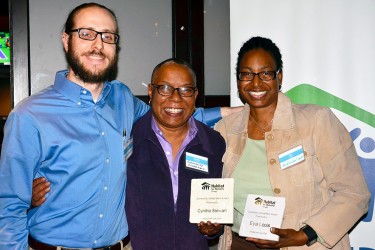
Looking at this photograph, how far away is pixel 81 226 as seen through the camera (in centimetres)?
243

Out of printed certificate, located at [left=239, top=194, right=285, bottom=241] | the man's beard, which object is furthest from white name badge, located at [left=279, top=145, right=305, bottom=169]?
the man's beard

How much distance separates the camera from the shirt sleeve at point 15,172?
2260mm

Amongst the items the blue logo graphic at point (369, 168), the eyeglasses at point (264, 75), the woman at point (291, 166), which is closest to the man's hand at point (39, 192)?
the woman at point (291, 166)

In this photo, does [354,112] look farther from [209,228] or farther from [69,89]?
[69,89]

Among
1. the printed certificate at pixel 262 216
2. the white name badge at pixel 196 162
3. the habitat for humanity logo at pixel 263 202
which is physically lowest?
the printed certificate at pixel 262 216

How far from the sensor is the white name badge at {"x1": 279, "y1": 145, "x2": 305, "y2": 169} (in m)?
2.64

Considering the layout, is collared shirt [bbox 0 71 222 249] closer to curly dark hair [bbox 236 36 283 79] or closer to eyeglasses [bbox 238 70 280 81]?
eyeglasses [bbox 238 70 280 81]

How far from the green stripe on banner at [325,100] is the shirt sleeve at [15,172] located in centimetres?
228

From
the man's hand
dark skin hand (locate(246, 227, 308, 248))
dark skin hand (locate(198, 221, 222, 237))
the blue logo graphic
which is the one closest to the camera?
the man's hand

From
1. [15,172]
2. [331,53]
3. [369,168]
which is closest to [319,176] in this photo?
[369,168]

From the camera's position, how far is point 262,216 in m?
2.49

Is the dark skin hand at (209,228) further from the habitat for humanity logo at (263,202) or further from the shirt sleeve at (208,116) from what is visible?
the shirt sleeve at (208,116)

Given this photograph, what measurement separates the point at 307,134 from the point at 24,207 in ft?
5.99

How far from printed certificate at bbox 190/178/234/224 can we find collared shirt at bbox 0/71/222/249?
468mm
